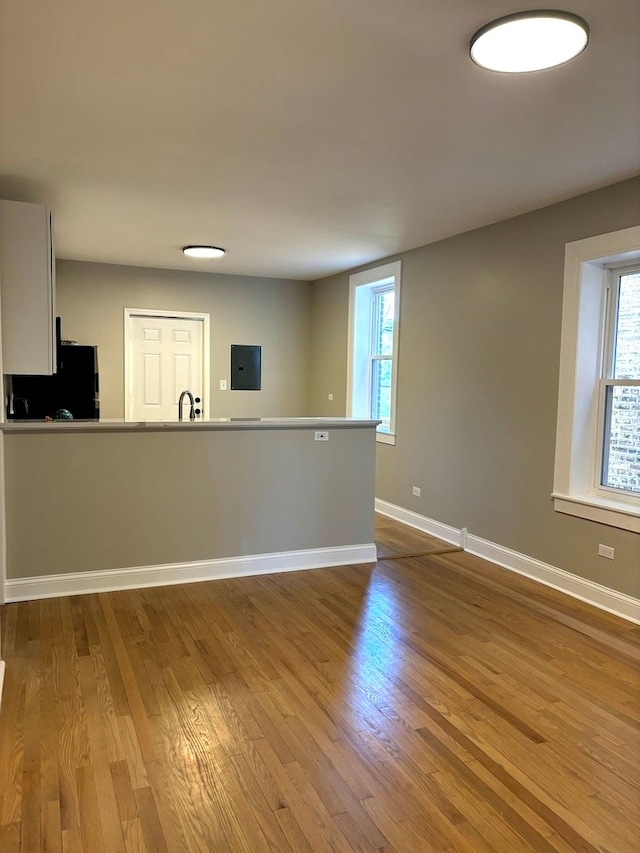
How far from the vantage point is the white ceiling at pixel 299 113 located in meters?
1.94

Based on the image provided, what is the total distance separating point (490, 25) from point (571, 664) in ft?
8.65

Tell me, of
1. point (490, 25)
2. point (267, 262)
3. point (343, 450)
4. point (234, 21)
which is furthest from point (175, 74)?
point (267, 262)

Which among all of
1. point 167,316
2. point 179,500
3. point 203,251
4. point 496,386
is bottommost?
point 179,500

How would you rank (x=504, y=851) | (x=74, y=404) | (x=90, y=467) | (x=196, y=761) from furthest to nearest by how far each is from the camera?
(x=74, y=404) → (x=90, y=467) → (x=196, y=761) → (x=504, y=851)

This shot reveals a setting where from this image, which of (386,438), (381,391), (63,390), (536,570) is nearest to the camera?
(536,570)

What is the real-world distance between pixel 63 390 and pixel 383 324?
311 centimetres

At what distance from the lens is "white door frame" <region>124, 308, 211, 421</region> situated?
643 centimetres

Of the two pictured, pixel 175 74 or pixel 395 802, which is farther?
pixel 175 74

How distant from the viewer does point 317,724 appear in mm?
2340

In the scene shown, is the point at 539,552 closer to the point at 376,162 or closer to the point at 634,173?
the point at 634,173

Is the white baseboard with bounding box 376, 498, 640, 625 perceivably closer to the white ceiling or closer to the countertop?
the countertop

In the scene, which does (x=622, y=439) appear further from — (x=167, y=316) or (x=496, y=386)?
(x=167, y=316)

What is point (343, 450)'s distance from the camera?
430 cm

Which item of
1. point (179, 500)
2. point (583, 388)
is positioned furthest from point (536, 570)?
point (179, 500)
